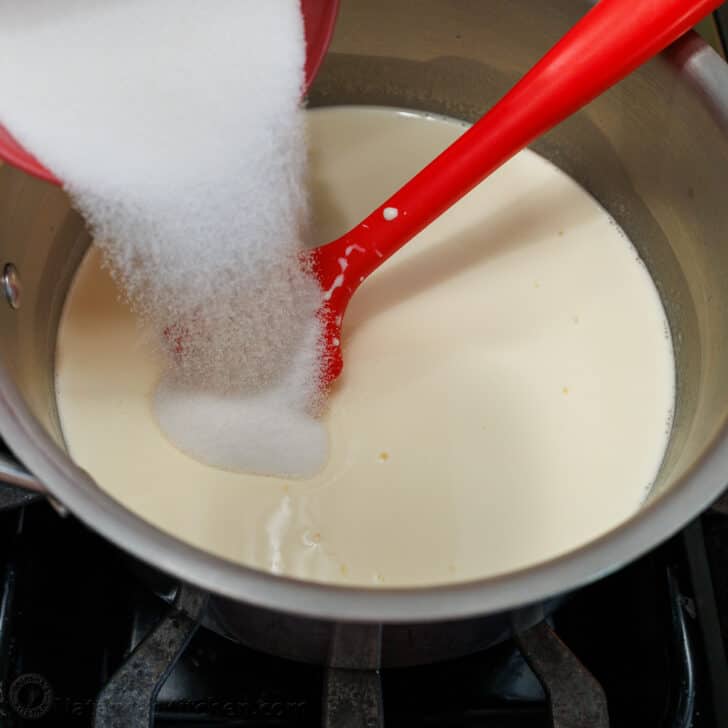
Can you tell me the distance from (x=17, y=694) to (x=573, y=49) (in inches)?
28.0

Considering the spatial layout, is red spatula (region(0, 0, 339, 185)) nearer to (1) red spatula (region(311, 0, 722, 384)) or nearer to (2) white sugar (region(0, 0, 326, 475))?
(2) white sugar (region(0, 0, 326, 475))

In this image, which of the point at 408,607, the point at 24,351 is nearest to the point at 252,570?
the point at 408,607

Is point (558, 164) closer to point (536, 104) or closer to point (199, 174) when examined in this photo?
point (536, 104)

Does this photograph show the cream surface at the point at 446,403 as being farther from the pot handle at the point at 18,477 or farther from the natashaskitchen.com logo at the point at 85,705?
the pot handle at the point at 18,477

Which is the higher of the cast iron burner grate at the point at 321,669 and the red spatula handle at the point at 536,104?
the red spatula handle at the point at 536,104

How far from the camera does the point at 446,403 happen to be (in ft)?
2.93

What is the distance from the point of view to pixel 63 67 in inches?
29.5

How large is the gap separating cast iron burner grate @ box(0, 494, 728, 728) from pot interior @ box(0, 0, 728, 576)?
0.10 meters

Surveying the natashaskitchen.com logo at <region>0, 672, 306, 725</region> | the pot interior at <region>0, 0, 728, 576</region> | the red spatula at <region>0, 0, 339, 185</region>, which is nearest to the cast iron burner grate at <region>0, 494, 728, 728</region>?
the natashaskitchen.com logo at <region>0, 672, 306, 725</region>

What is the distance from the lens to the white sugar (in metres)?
0.74

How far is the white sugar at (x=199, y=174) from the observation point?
0.74 m

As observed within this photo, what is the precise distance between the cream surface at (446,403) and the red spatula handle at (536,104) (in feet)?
0.35

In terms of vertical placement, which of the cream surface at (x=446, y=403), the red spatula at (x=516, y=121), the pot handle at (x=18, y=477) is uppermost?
the red spatula at (x=516, y=121)

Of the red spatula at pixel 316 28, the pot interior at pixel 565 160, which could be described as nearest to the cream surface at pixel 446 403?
the pot interior at pixel 565 160
